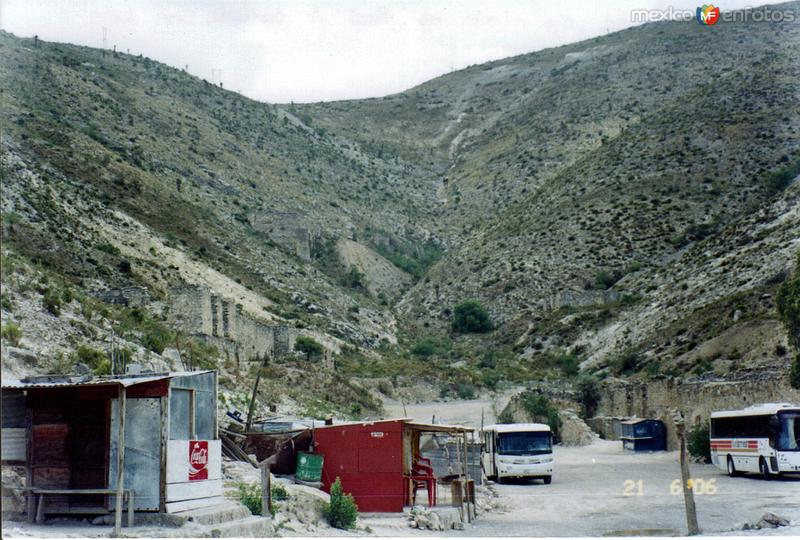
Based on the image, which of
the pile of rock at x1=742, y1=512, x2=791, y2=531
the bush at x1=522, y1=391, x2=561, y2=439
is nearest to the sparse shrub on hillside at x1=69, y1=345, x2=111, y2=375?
the pile of rock at x1=742, y1=512, x2=791, y2=531

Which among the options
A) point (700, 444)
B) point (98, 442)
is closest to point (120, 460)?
point (98, 442)

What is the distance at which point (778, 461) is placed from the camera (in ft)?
75.0

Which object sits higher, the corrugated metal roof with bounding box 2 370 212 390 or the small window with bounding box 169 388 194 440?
the corrugated metal roof with bounding box 2 370 212 390

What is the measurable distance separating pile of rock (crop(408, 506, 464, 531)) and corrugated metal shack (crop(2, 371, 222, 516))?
4.75m

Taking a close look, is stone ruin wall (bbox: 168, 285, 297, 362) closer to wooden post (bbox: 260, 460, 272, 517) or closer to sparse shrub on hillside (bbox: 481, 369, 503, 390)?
sparse shrub on hillside (bbox: 481, 369, 503, 390)

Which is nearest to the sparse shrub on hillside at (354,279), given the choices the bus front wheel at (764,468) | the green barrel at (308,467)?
the bus front wheel at (764,468)

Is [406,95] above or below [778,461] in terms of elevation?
above

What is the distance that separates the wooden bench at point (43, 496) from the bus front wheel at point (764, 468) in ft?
53.5

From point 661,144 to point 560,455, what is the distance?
144ft

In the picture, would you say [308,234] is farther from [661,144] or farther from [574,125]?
[574,125]

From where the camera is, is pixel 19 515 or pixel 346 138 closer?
pixel 19 515

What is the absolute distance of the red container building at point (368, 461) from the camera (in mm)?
18672

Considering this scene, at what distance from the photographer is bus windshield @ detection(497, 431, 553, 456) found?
2761cm

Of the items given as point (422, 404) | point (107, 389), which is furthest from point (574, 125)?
point (107, 389)
